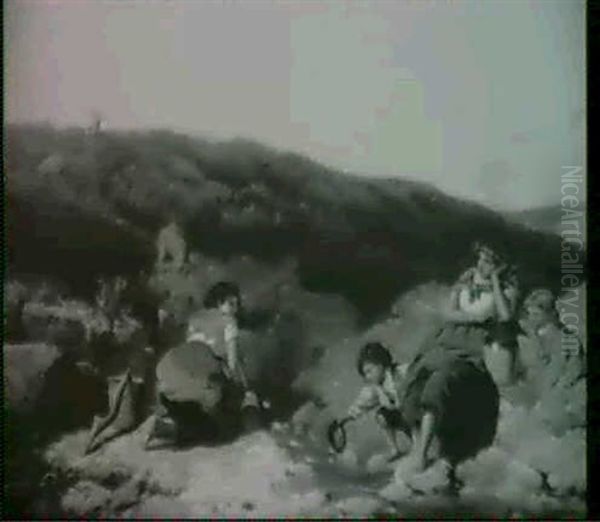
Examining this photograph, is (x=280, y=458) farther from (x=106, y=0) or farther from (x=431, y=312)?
(x=106, y=0)

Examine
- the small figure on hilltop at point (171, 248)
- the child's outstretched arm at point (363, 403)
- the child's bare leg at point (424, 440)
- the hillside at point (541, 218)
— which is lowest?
the child's bare leg at point (424, 440)

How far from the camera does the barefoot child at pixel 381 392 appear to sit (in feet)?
5.04

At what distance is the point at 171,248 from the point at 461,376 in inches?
20.7

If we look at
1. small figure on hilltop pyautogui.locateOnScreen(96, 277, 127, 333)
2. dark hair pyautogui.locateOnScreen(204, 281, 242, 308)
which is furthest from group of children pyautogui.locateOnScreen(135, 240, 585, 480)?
small figure on hilltop pyautogui.locateOnScreen(96, 277, 127, 333)

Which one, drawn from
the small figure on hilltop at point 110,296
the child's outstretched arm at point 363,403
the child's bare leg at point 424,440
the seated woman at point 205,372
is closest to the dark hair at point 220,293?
the seated woman at point 205,372

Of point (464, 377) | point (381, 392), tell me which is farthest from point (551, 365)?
point (381, 392)

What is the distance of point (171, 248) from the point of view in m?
1.53

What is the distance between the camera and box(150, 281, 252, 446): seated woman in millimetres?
1534

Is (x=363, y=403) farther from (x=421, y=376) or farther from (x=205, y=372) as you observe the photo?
(x=205, y=372)

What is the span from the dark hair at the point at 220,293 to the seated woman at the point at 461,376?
32cm

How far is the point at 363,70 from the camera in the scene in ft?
5.06

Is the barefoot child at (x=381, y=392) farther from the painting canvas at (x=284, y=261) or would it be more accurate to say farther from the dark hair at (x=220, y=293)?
the dark hair at (x=220, y=293)

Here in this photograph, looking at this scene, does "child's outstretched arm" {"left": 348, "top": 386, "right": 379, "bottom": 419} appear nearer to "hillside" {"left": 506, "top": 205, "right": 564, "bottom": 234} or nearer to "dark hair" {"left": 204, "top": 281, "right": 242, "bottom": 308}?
"dark hair" {"left": 204, "top": 281, "right": 242, "bottom": 308}

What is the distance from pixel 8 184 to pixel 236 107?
1.31ft
